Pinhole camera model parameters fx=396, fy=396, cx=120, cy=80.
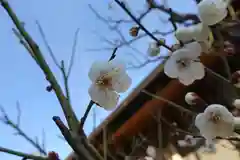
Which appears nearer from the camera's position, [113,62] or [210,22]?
[113,62]

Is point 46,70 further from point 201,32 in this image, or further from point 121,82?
point 201,32

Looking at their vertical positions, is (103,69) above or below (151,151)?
above

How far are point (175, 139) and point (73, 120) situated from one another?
96.2 inches

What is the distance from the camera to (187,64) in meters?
1.32

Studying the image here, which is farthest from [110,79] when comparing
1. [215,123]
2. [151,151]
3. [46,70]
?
[151,151]

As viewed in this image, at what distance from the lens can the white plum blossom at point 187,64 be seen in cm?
125

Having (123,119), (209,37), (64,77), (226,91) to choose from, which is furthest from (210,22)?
(123,119)

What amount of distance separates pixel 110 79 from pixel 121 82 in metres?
0.03

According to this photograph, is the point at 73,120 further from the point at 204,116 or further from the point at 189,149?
the point at 189,149

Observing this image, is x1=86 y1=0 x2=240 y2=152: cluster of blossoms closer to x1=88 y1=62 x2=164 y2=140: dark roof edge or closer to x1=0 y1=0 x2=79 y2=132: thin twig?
x1=0 y1=0 x2=79 y2=132: thin twig

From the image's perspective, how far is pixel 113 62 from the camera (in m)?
1.07

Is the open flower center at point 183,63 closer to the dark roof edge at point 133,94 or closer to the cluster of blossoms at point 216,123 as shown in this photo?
the cluster of blossoms at point 216,123

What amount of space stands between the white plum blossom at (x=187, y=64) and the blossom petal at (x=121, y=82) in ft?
0.80

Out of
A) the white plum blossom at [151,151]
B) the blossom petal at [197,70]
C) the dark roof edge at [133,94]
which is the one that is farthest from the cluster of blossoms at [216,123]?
the white plum blossom at [151,151]
